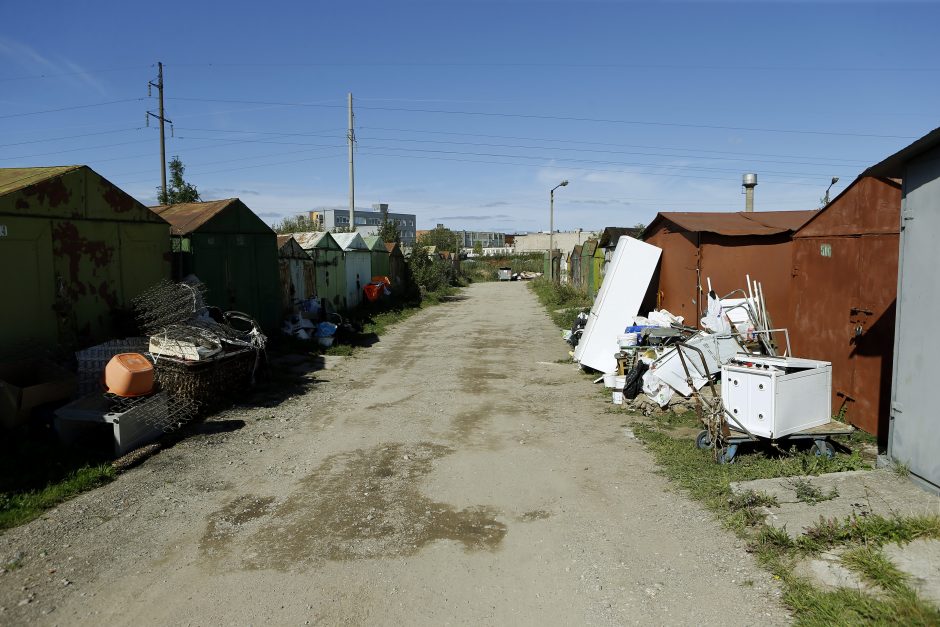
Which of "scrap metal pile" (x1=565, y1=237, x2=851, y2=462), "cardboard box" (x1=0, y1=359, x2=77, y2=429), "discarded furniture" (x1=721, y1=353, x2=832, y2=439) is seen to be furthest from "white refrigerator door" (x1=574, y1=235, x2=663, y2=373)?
"cardboard box" (x1=0, y1=359, x2=77, y2=429)

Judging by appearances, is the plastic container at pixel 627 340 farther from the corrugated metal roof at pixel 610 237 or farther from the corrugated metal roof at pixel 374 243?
the corrugated metal roof at pixel 374 243

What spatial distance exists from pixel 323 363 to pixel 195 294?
316 cm

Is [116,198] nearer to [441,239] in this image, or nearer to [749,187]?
[749,187]

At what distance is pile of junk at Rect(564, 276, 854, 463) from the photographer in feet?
19.1

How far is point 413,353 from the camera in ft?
44.3

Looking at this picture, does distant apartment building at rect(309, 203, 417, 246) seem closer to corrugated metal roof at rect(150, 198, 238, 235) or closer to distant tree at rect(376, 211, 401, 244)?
distant tree at rect(376, 211, 401, 244)

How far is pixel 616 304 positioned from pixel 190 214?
8.83 metres

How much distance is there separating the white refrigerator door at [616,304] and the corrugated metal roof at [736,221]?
97 centimetres

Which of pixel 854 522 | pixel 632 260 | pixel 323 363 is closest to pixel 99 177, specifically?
pixel 323 363

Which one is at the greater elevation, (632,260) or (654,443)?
(632,260)

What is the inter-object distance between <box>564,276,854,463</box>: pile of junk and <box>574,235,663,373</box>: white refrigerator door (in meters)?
0.03

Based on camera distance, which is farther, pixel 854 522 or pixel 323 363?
pixel 323 363

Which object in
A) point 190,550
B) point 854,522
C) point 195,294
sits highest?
point 195,294

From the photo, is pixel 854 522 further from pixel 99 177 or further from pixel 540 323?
pixel 540 323
